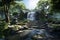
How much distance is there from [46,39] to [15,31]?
5179 mm

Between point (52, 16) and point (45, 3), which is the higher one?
point (45, 3)

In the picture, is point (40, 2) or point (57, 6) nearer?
point (57, 6)

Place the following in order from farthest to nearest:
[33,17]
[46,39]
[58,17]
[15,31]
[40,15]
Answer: [33,17] → [40,15] → [58,17] → [15,31] → [46,39]

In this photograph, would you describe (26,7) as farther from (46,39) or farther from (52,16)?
(46,39)

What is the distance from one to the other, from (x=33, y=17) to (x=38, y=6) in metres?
3.75

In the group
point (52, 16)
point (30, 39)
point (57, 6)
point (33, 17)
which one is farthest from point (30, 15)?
point (30, 39)

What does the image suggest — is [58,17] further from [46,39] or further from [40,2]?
[46,39]

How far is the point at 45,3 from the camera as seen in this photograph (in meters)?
41.0

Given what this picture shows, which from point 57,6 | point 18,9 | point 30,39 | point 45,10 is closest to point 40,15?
point 45,10

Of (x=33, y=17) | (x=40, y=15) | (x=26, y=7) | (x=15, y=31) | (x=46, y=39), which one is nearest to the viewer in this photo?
(x=46, y=39)

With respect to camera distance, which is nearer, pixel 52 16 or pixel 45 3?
pixel 52 16

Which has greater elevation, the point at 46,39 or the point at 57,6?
the point at 57,6

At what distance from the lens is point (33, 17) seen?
41750 millimetres

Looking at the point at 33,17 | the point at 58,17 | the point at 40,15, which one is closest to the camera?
the point at 58,17
